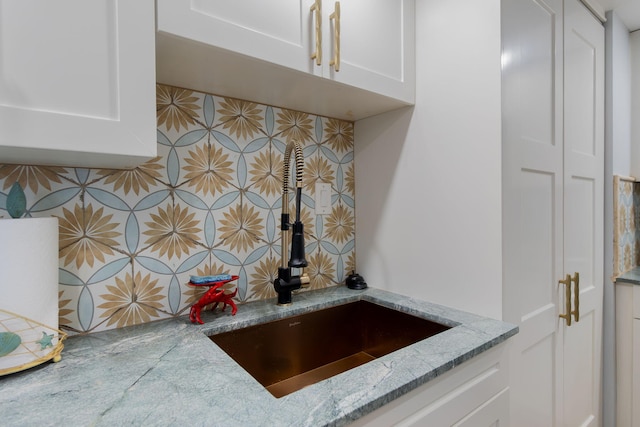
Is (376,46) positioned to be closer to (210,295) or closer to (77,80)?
(77,80)

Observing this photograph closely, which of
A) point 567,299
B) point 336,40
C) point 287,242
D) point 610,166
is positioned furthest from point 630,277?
point 336,40

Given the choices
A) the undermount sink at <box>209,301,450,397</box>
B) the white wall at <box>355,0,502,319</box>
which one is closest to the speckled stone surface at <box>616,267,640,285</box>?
the white wall at <box>355,0,502,319</box>

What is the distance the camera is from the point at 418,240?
4.21 feet

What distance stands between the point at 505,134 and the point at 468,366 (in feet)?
2.27

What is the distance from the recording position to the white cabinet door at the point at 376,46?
106cm

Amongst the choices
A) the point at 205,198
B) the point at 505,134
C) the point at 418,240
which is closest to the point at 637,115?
the point at 505,134

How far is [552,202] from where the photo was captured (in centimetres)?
127

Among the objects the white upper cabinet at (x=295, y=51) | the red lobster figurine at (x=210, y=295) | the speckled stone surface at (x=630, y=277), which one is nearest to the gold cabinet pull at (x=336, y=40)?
the white upper cabinet at (x=295, y=51)

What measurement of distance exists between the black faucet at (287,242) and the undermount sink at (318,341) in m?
0.11

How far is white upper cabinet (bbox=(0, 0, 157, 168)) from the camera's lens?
60 cm

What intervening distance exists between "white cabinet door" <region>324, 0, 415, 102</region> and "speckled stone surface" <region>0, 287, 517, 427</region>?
0.84 m

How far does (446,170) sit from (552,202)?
462 millimetres

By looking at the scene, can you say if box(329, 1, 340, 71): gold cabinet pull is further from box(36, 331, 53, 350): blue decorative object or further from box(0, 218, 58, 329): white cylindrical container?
box(36, 331, 53, 350): blue decorative object

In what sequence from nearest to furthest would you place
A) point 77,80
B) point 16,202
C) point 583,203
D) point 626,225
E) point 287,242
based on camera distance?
1. point 77,80
2. point 16,202
3. point 287,242
4. point 583,203
5. point 626,225
